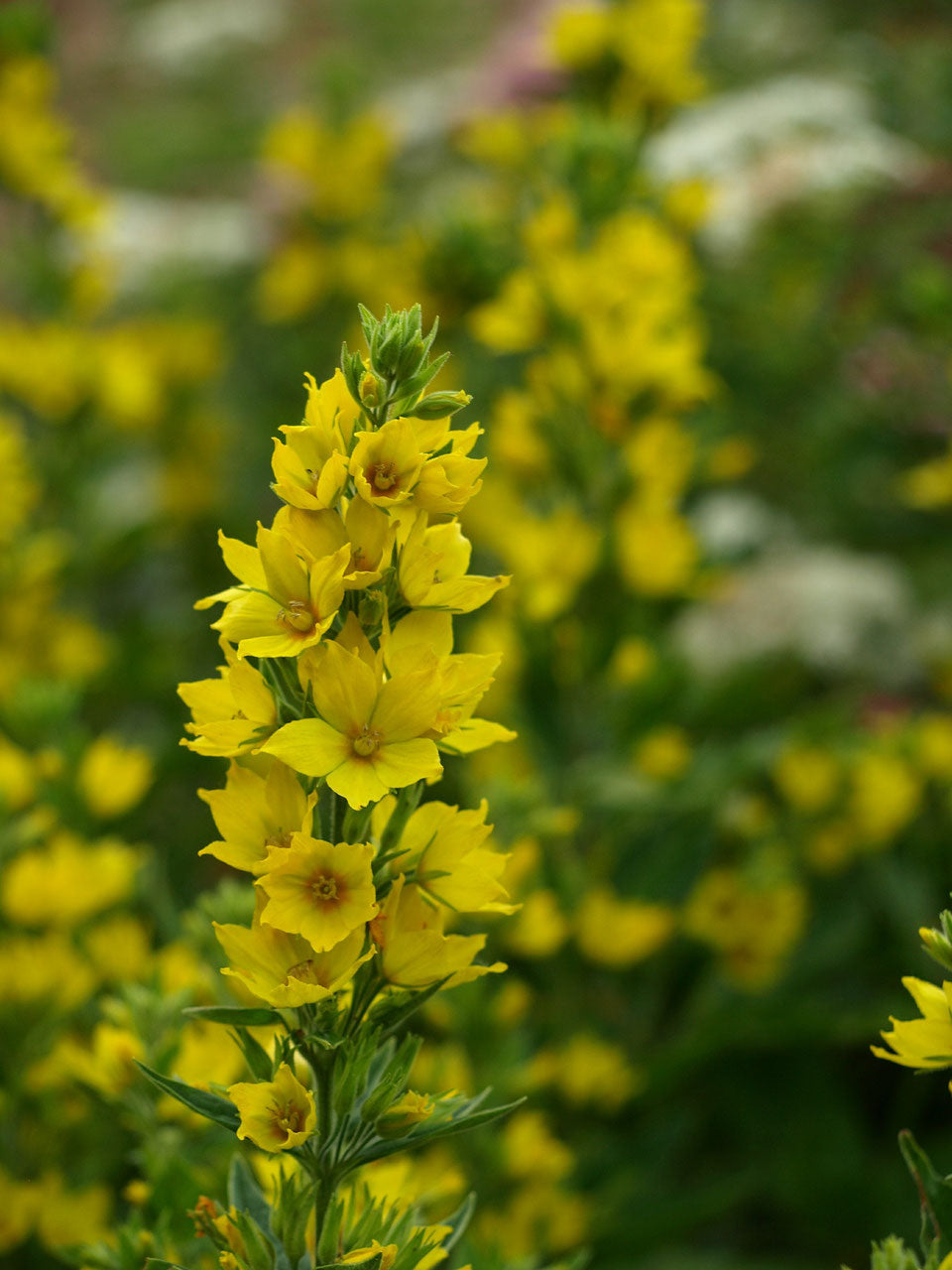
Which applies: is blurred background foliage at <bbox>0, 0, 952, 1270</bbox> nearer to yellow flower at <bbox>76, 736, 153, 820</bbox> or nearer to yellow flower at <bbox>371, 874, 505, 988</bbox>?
yellow flower at <bbox>76, 736, 153, 820</bbox>

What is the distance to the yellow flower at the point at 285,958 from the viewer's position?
33.8 inches

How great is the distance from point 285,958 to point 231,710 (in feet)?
0.60

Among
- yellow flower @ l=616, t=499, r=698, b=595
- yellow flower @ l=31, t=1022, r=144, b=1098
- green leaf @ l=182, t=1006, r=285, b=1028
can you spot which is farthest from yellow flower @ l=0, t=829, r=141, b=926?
yellow flower @ l=616, t=499, r=698, b=595

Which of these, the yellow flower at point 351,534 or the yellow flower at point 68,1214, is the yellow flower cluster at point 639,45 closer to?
the yellow flower at point 351,534

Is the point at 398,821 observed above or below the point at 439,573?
below

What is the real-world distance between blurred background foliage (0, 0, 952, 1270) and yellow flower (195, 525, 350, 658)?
19.7 inches

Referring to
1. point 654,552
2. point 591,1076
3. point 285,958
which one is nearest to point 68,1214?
point 285,958

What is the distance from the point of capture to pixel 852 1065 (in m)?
2.65

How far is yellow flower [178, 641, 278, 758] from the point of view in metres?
0.88

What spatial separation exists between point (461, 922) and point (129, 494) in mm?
3741

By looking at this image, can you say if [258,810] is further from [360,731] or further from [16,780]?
[16,780]

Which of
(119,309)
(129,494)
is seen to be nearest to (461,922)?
(129,494)

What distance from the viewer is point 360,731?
86 centimetres

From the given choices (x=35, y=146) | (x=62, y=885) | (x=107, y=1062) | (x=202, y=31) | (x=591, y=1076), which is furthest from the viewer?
(x=202, y=31)
